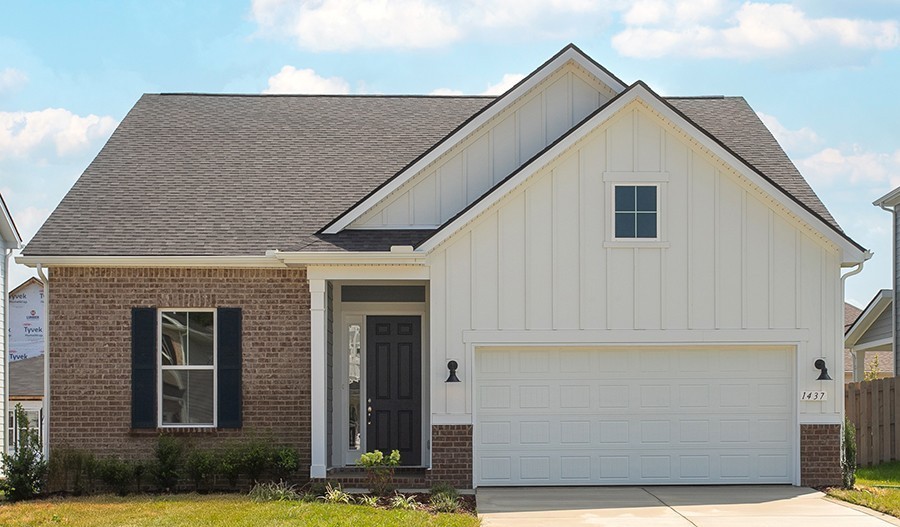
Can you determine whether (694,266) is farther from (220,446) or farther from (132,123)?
(132,123)

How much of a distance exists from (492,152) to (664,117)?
2.79m

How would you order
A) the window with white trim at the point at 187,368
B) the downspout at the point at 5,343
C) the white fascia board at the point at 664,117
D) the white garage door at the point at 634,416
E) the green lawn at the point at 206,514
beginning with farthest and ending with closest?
the downspout at the point at 5,343
the window with white trim at the point at 187,368
the white garage door at the point at 634,416
the white fascia board at the point at 664,117
the green lawn at the point at 206,514

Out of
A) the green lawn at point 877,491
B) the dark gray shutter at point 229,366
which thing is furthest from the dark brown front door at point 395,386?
the green lawn at point 877,491

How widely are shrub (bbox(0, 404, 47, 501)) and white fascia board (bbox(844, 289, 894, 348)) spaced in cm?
1568

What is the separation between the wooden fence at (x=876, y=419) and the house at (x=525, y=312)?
447 centimetres

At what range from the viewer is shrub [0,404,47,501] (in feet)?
49.9

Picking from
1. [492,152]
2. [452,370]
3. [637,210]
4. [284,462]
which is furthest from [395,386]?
[637,210]

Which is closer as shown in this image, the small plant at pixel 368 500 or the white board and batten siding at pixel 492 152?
the small plant at pixel 368 500

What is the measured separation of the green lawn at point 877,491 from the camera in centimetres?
1392

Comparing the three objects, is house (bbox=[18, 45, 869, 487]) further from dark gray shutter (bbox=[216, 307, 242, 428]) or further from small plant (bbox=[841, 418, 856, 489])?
small plant (bbox=[841, 418, 856, 489])

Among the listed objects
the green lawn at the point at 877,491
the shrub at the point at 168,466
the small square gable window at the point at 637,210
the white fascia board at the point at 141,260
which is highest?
the small square gable window at the point at 637,210

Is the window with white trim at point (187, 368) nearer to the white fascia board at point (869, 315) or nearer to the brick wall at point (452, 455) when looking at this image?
the brick wall at point (452, 455)

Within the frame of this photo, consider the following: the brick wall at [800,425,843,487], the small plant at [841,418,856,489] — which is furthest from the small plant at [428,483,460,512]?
the small plant at [841,418,856,489]

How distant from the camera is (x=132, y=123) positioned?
1989cm
